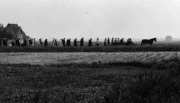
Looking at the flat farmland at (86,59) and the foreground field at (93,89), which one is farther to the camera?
the flat farmland at (86,59)

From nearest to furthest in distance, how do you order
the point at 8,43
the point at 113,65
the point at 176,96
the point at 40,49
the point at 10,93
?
the point at 176,96, the point at 10,93, the point at 113,65, the point at 40,49, the point at 8,43

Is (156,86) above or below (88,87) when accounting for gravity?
above

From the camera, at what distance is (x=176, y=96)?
7012 mm

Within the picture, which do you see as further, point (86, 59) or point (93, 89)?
point (86, 59)

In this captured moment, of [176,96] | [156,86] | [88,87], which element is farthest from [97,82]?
[176,96]

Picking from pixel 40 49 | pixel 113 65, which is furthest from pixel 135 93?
pixel 40 49

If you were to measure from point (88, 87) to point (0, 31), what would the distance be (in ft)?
180

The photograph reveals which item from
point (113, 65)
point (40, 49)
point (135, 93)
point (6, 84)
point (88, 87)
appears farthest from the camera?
point (40, 49)

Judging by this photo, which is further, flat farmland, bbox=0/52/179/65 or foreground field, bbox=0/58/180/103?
flat farmland, bbox=0/52/179/65

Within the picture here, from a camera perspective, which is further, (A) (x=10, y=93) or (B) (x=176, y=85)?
(A) (x=10, y=93)

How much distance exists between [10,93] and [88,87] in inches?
141

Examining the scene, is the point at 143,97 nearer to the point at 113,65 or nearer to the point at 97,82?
the point at 97,82

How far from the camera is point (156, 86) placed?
8.23m

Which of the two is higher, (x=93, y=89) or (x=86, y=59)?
(x=86, y=59)
